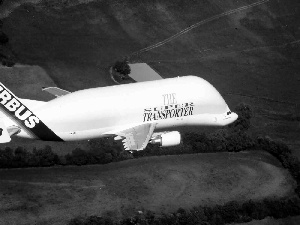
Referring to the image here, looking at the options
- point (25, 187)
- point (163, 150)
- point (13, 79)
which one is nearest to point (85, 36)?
point (13, 79)

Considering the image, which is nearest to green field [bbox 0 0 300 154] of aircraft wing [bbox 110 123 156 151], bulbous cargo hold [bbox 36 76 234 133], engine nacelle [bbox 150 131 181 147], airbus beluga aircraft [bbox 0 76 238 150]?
bulbous cargo hold [bbox 36 76 234 133]

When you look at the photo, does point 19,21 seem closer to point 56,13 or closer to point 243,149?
point 56,13

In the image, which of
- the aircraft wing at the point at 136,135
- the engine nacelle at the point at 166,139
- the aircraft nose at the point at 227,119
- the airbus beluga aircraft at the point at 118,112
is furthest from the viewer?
the aircraft nose at the point at 227,119

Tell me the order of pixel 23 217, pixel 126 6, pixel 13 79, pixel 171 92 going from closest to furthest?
pixel 23 217 → pixel 171 92 → pixel 13 79 → pixel 126 6

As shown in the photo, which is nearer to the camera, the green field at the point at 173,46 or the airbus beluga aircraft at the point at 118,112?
the airbus beluga aircraft at the point at 118,112

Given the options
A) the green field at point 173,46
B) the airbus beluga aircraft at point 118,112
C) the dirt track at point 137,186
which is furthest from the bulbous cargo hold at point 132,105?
the green field at point 173,46

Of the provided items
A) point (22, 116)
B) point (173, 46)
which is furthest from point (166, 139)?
point (173, 46)

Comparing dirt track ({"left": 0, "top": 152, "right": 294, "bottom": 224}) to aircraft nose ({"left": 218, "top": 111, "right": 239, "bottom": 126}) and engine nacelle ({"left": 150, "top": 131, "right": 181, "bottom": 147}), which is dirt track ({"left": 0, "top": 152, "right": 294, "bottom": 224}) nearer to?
aircraft nose ({"left": 218, "top": 111, "right": 239, "bottom": 126})

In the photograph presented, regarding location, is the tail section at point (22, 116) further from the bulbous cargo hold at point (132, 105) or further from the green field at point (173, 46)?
the green field at point (173, 46)
